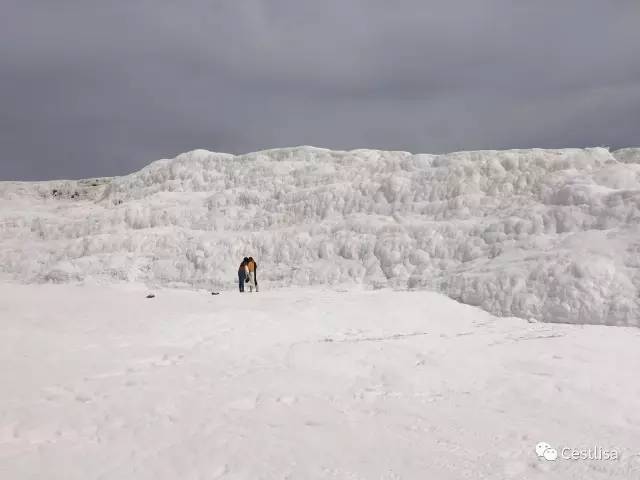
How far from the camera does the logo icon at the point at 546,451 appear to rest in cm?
507

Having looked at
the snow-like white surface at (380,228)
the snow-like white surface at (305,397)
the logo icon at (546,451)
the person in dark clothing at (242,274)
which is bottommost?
the logo icon at (546,451)

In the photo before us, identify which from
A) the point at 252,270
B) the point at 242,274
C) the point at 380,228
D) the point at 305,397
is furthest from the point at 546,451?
the point at 380,228

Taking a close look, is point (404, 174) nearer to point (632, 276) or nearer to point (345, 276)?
point (345, 276)

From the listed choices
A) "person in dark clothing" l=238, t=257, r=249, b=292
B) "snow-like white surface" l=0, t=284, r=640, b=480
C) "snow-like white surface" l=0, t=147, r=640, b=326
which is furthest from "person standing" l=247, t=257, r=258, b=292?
"snow-like white surface" l=0, t=284, r=640, b=480

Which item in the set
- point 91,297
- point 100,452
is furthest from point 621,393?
point 91,297

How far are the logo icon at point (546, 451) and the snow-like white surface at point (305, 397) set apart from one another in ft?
0.40

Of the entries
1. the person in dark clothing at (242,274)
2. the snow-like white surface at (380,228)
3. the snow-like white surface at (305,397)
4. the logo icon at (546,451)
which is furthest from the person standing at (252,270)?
the logo icon at (546,451)

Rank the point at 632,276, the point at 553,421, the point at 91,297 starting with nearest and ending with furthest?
the point at 553,421 < the point at 632,276 < the point at 91,297

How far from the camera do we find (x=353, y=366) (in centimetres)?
799

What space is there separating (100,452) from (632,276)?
11.7 meters

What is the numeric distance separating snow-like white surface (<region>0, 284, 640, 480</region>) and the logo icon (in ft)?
0.40

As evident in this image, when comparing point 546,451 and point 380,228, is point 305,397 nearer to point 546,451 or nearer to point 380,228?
point 546,451

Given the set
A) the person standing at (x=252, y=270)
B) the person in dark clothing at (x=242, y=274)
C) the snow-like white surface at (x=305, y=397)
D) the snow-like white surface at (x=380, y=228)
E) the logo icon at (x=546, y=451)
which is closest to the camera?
the snow-like white surface at (x=305, y=397)

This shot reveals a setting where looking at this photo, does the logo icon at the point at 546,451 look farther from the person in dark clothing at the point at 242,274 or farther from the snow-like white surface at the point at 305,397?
the person in dark clothing at the point at 242,274
